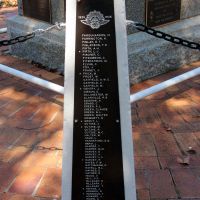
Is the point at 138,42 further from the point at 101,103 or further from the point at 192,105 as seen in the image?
the point at 101,103

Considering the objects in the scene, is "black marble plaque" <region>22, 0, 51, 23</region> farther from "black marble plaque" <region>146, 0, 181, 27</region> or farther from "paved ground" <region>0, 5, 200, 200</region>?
"black marble plaque" <region>146, 0, 181, 27</region>

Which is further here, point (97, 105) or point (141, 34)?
point (141, 34)

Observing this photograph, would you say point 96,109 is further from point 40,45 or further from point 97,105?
point 40,45

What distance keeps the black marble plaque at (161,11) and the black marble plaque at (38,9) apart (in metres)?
1.17

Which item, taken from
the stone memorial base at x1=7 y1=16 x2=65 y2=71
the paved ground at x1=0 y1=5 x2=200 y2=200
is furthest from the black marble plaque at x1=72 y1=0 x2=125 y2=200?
the stone memorial base at x1=7 y1=16 x2=65 y2=71

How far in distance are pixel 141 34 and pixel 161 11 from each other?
1.28 ft

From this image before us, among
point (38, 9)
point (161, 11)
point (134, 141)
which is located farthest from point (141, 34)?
point (134, 141)

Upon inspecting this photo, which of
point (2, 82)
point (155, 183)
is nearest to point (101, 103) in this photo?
point (155, 183)

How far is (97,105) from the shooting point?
8.10 ft

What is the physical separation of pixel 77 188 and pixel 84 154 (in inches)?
8.2

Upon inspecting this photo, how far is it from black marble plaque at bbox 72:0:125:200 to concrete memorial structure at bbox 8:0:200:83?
7.25ft

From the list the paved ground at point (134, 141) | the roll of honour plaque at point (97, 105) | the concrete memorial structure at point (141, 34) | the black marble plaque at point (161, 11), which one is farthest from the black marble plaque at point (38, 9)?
the roll of honour plaque at point (97, 105)

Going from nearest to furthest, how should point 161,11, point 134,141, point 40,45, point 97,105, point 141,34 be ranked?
1. point 97,105
2. point 134,141
3. point 141,34
4. point 161,11
5. point 40,45

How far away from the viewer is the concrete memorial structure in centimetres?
474
